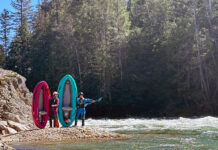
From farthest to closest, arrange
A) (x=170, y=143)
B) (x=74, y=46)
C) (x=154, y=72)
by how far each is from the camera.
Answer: (x=74, y=46)
(x=154, y=72)
(x=170, y=143)

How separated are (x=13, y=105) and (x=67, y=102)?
9.31ft

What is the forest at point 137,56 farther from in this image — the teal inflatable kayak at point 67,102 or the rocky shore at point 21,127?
the teal inflatable kayak at point 67,102

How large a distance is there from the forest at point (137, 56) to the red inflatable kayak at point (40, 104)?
1508 cm

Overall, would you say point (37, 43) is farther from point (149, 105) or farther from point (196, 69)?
point (196, 69)

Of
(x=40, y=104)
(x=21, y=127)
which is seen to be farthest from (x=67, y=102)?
(x=21, y=127)

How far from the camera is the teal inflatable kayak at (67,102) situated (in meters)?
12.2

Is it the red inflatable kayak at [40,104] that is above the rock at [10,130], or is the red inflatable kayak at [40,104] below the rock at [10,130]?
above

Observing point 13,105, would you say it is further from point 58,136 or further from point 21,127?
point 58,136

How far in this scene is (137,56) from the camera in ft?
97.9

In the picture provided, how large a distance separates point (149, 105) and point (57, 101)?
60.5 feet

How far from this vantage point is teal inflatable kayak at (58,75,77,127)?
12.2 m

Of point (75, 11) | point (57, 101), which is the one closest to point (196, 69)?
point (75, 11)

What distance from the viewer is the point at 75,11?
3447 cm

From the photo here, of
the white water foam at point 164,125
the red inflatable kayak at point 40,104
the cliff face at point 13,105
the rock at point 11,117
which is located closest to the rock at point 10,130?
the cliff face at point 13,105
